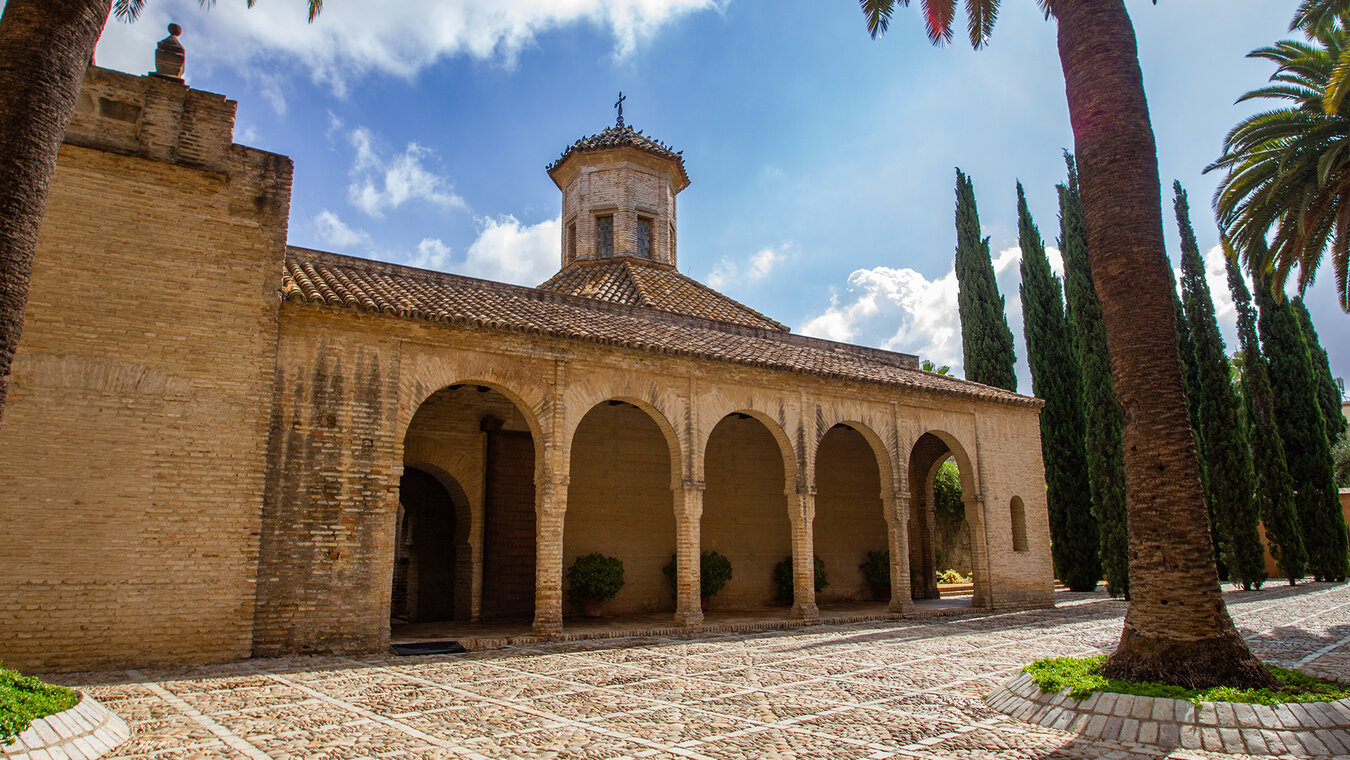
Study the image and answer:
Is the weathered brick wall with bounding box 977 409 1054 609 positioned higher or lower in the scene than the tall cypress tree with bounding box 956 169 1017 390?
lower

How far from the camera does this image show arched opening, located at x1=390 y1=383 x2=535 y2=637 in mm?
→ 14633

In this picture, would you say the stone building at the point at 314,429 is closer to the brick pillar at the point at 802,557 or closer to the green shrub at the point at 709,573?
the brick pillar at the point at 802,557

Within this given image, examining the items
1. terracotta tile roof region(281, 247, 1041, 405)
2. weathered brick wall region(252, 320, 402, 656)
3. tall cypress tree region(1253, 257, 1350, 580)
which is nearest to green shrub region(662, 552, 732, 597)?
terracotta tile roof region(281, 247, 1041, 405)

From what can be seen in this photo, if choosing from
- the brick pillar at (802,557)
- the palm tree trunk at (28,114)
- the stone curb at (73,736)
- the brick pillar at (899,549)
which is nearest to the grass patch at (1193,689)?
the stone curb at (73,736)

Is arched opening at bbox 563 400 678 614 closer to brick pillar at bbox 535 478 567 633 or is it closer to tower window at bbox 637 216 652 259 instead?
brick pillar at bbox 535 478 567 633

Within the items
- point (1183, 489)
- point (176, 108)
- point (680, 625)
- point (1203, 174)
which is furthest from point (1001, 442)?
point (176, 108)

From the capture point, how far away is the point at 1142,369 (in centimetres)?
729

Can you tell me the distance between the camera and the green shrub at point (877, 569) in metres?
19.5

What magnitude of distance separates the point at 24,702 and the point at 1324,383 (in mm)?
39332

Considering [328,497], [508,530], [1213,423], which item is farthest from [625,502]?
[1213,423]

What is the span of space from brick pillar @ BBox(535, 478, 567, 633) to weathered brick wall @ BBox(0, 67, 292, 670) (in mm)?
3860

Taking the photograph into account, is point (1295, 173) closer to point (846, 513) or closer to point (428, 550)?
point (846, 513)

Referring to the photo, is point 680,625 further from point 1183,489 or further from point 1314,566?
point 1314,566

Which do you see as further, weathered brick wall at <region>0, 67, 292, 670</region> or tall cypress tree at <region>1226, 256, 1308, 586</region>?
tall cypress tree at <region>1226, 256, 1308, 586</region>
